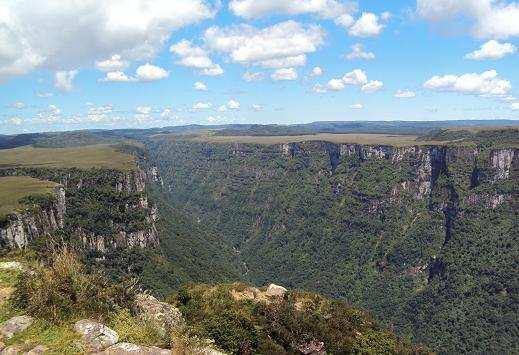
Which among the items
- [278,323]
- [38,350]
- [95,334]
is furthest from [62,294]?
[278,323]

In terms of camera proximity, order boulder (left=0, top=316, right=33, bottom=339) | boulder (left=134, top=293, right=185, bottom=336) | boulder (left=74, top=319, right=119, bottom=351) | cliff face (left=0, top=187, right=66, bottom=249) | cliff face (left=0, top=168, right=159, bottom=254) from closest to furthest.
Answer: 1. boulder (left=74, top=319, right=119, bottom=351)
2. boulder (left=0, top=316, right=33, bottom=339)
3. boulder (left=134, top=293, right=185, bottom=336)
4. cliff face (left=0, top=187, right=66, bottom=249)
5. cliff face (left=0, top=168, right=159, bottom=254)

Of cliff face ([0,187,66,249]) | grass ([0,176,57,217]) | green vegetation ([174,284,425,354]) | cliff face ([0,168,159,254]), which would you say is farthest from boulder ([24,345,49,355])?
cliff face ([0,168,159,254])

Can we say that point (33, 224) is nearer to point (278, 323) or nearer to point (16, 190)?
point (16, 190)

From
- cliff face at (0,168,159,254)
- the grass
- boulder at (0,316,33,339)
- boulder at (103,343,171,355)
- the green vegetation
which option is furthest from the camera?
cliff face at (0,168,159,254)

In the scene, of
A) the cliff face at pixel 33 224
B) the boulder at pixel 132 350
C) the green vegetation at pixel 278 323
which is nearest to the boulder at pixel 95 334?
the boulder at pixel 132 350

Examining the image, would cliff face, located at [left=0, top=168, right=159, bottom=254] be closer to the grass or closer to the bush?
the grass

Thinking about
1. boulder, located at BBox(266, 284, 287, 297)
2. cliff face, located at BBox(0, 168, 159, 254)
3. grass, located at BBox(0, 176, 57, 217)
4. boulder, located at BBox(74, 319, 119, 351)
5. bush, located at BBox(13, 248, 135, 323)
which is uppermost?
bush, located at BBox(13, 248, 135, 323)
